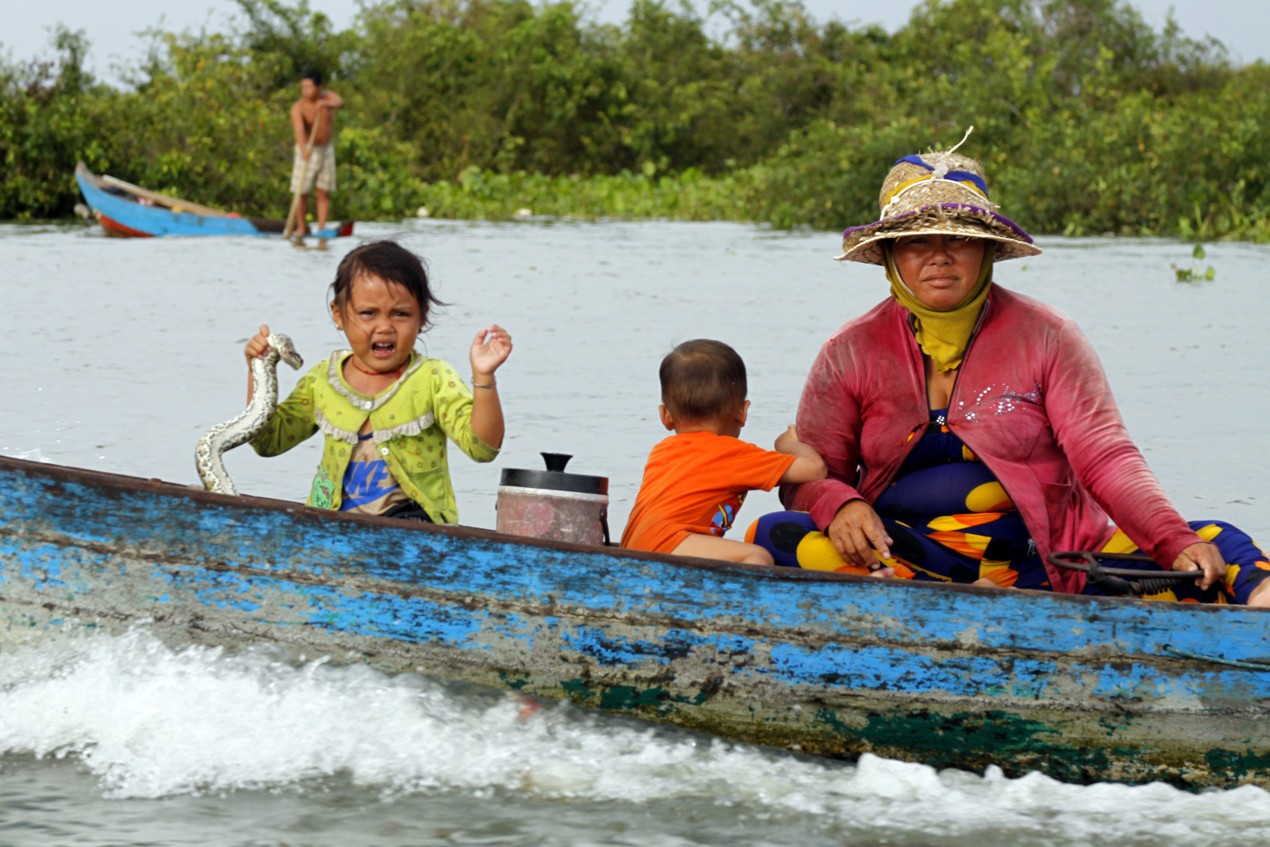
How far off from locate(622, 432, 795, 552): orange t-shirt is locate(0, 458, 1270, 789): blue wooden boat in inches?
14.4

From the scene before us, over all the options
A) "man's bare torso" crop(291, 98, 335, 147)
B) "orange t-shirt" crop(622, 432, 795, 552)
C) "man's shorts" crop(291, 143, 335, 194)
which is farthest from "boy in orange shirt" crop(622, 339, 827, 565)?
"man's bare torso" crop(291, 98, 335, 147)

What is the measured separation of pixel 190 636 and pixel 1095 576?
1652 mm

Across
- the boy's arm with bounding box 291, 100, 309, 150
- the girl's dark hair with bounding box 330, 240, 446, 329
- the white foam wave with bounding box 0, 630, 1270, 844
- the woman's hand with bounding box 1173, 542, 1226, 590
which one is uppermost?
the boy's arm with bounding box 291, 100, 309, 150

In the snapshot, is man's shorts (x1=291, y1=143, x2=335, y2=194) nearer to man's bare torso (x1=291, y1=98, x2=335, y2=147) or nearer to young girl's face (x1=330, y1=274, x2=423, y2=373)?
man's bare torso (x1=291, y1=98, x2=335, y2=147)

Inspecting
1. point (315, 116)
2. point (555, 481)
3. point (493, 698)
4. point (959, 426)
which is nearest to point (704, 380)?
point (555, 481)

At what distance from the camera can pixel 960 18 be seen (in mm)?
23266

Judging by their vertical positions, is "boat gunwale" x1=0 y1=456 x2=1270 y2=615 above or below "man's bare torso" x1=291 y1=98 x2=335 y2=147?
below

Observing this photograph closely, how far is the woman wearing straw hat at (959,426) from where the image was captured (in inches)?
104

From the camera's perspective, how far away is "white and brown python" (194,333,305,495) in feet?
9.34

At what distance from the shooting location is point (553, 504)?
2666mm

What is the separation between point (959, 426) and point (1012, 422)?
102 millimetres

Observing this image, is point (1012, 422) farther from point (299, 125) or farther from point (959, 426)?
point (299, 125)

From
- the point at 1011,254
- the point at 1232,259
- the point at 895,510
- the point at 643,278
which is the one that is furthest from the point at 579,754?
the point at 1232,259

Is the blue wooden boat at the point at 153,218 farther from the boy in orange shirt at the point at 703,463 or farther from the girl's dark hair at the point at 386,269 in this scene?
the boy in orange shirt at the point at 703,463
